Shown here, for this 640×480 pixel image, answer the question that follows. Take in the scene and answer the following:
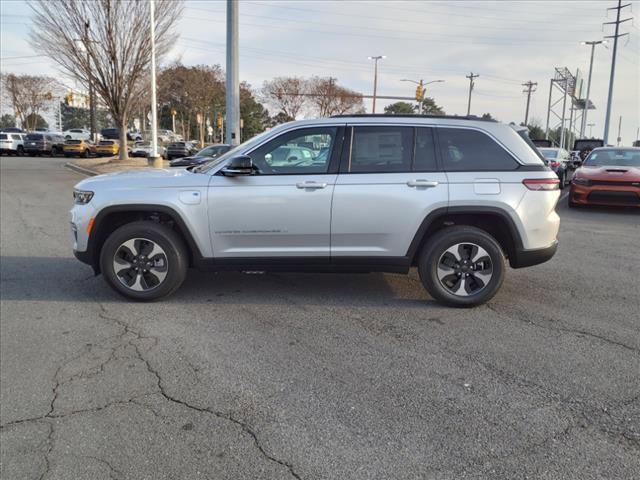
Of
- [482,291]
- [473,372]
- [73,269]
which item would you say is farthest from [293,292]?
[73,269]

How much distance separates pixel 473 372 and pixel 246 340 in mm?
1798

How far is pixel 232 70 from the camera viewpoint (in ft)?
62.0

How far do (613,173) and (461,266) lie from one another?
29.6 ft

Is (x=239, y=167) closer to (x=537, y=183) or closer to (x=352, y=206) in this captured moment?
(x=352, y=206)

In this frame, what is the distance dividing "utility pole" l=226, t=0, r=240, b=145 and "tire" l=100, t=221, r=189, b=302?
1421cm

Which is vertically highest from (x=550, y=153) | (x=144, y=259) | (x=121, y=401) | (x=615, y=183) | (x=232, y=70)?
(x=232, y=70)


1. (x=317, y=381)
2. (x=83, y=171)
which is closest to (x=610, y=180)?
(x=317, y=381)

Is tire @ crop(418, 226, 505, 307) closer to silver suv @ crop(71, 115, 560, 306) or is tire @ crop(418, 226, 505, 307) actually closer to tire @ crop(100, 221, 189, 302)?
silver suv @ crop(71, 115, 560, 306)

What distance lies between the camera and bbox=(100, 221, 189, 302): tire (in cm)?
501

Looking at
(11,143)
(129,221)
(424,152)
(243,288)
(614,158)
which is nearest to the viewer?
(424,152)

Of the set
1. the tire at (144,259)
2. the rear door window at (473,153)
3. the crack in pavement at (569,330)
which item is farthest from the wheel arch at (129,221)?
the crack in pavement at (569,330)

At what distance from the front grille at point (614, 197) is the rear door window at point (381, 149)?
922 cm

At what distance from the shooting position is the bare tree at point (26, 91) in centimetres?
7069

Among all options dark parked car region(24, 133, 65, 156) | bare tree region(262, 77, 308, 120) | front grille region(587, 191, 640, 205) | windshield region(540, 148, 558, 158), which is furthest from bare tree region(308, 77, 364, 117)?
front grille region(587, 191, 640, 205)
